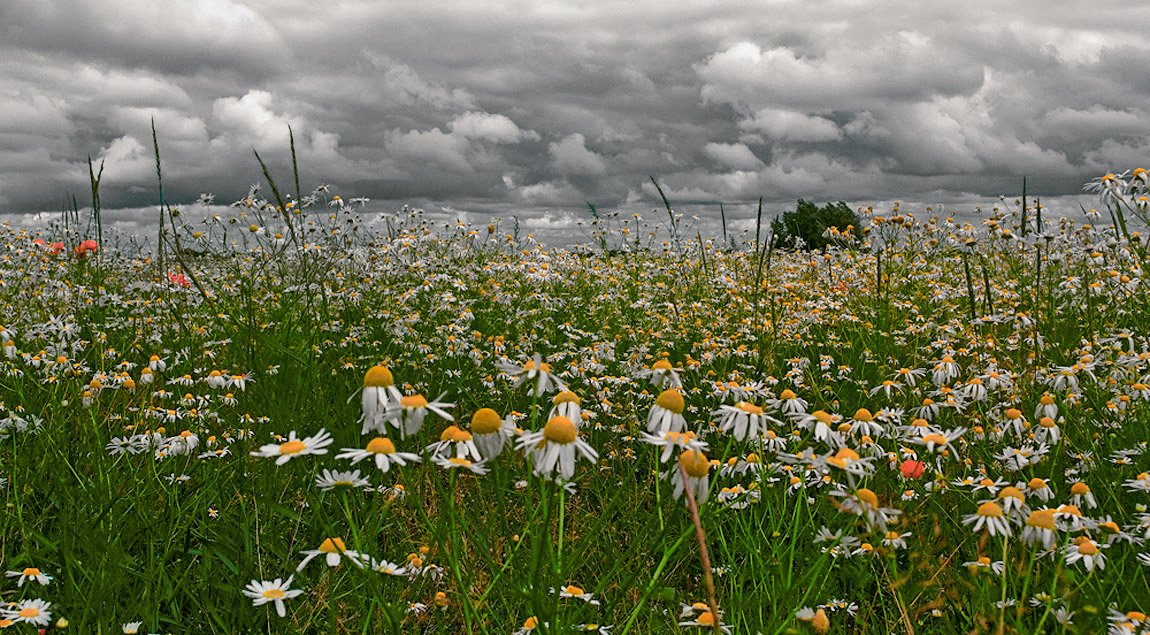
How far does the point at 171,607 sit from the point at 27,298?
453cm

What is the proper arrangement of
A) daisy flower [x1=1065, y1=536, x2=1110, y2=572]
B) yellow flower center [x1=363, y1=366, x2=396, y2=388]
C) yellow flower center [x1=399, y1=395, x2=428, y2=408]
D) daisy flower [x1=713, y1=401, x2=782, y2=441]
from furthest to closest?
1. daisy flower [x1=1065, y1=536, x2=1110, y2=572]
2. daisy flower [x1=713, y1=401, x2=782, y2=441]
3. yellow flower center [x1=363, y1=366, x2=396, y2=388]
4. yellow flower center [x1=399, y1=395, x2=428, y2=408]

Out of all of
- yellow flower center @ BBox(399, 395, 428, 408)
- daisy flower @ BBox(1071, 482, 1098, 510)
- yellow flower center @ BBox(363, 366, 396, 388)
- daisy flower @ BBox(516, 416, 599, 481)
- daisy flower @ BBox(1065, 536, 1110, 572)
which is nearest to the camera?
daisy flower @ BBox(516, 416, 599, 481)

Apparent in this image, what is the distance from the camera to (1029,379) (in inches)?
133

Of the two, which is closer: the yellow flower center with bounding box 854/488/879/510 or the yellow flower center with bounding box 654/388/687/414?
the yellow flower center with bounding box 654/388/687/414

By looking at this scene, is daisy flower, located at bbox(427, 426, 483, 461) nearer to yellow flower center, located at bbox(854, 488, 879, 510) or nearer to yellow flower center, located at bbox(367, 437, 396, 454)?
yellow flower center, located at bbox(367, 437, 396, 454)

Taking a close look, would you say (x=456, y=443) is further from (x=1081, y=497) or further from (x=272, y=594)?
(x=1081, y=497)

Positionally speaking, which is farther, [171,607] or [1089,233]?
[1089,233]

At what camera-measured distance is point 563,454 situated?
1.18 meters

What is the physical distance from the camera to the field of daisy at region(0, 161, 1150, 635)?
1603 millimetres

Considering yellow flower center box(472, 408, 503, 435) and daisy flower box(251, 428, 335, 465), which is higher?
yellow flower center box(472, 408, 503, 435)

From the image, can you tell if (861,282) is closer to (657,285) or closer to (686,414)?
(657,285)

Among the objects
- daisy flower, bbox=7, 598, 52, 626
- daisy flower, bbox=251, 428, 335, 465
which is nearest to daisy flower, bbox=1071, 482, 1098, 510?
daisy flower, bbox=251, 428, 335, 465

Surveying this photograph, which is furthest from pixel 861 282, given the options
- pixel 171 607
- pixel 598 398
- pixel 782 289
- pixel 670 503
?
pixel 171 607

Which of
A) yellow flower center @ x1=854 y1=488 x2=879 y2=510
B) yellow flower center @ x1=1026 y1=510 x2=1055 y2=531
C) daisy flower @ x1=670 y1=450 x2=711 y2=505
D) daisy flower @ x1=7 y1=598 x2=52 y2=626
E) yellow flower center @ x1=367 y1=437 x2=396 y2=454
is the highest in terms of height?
yellow flower center @ x1=367 y1=437 x2=396 y2=454
